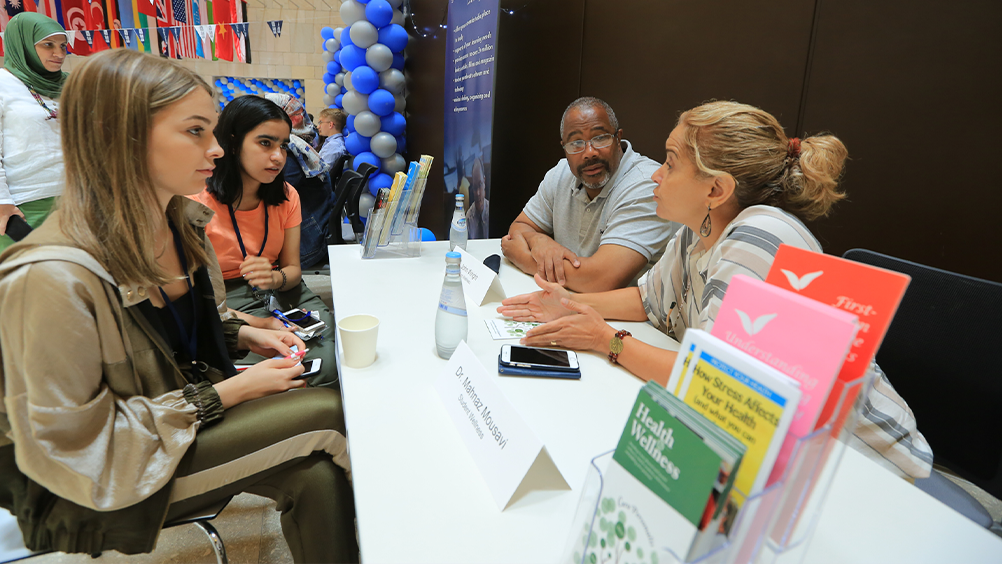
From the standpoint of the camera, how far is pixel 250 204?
6.77 ft

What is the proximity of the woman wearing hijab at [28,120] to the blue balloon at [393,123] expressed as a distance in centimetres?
271

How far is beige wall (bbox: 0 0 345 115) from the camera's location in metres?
7.54

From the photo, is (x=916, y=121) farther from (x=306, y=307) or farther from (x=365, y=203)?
(x=365, y=203)

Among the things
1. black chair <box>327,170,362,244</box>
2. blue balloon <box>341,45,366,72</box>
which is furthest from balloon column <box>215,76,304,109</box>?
black chair <box>327,170,362,244</box>

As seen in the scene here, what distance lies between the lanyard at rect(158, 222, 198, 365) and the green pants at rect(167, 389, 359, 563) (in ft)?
0.81

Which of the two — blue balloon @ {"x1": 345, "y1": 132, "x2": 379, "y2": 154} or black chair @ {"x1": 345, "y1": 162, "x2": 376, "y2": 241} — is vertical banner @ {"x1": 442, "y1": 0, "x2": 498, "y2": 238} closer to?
black chair @ {"x1": 345, "y1": 162, "x2": 376, "y2": 241}

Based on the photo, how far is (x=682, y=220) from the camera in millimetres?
1327

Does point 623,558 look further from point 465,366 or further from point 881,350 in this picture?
point 881,350

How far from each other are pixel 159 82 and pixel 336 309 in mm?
715

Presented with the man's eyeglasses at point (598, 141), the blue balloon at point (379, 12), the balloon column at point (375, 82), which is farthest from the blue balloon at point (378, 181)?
the man's eyeglasses at point (598, 141)

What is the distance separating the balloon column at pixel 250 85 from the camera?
7750mm

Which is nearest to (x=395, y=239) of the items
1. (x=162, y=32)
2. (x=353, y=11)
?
(x=353, y=11)

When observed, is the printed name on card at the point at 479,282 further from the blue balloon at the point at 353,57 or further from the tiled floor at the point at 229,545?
the blue balloon at the point at 353,57

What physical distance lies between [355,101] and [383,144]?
19.6 inches
